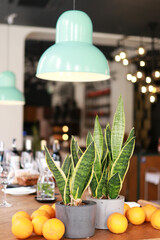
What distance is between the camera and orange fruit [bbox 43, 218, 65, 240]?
1.46 metres

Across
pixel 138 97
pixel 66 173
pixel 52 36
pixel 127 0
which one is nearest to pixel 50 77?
pixel 66 173

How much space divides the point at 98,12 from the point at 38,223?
4.74m

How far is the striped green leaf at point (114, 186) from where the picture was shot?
1.62 metres

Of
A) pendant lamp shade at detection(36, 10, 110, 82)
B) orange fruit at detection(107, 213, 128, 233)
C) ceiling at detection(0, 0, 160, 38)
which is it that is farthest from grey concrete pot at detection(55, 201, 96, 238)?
ceiling at detection(0, 0, 160, 38)

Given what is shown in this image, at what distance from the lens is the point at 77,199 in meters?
1.55

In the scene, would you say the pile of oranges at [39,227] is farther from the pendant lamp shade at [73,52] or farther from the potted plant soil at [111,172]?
the pendant lamp shade at [73,52]

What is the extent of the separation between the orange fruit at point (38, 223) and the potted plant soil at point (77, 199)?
0.07 meters

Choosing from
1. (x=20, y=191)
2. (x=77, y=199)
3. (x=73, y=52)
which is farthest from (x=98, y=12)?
(x=77, y=199)

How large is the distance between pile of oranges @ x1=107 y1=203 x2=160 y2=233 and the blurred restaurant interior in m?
4.12

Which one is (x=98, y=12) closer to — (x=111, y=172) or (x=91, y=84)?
(x=111, y=172)

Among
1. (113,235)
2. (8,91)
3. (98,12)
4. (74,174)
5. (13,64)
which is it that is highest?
(98,12)

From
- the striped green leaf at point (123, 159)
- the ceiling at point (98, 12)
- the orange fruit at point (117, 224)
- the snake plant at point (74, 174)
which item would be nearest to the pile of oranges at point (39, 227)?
the snake plant at point (74, 174)

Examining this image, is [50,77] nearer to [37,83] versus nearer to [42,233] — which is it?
[42,233]

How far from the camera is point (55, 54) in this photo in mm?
1701
